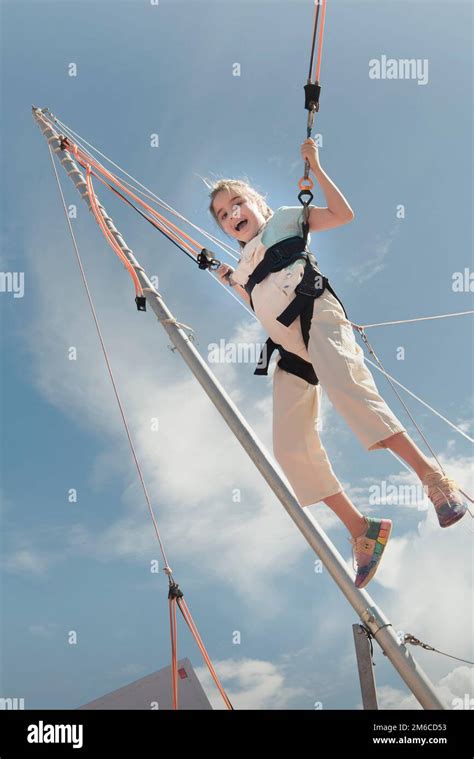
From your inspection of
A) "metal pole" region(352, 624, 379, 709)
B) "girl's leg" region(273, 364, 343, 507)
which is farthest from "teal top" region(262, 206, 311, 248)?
"metal pole" region(352, 624, 379, 709)

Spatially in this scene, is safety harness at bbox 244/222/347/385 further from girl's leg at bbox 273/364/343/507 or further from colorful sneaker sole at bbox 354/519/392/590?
colorful sneaker sole at bbox 354/519/392/590

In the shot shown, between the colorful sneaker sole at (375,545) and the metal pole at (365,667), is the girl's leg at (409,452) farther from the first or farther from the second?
the metal pole at (365,667)

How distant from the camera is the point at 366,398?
12.0 feet

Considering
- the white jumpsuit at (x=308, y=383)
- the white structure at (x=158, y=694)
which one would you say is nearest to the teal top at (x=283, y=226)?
the white jumpsuit at (x=308, y=383)

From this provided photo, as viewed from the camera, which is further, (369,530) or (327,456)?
(327,456)

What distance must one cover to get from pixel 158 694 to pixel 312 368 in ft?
15.6

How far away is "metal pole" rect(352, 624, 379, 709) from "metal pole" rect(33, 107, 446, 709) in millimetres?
187

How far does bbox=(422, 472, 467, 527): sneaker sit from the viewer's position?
326 centimetres

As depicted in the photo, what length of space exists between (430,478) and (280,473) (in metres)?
1.17

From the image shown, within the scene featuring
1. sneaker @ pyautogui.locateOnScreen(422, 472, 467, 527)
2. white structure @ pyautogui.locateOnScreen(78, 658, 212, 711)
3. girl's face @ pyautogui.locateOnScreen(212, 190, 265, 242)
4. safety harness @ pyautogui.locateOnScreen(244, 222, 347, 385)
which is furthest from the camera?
white structure @ pyautogui.locateOnScreen(78, 658, 212, 711)

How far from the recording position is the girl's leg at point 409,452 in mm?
3420

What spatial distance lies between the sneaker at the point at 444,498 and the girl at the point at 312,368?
0.7 inches
